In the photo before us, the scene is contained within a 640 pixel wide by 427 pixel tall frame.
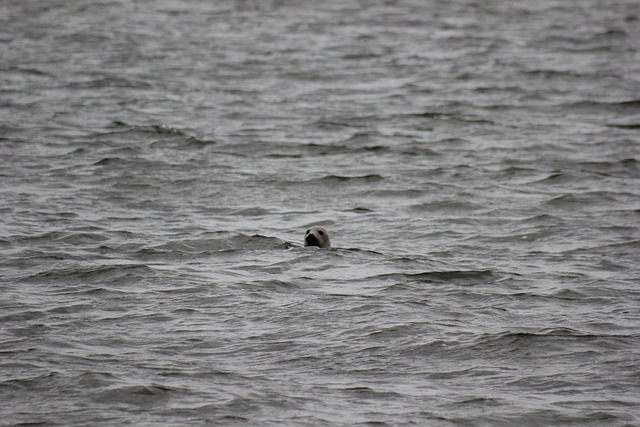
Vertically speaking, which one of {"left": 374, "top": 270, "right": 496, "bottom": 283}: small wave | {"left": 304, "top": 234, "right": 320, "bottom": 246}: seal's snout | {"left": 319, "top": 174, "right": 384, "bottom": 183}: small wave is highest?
{"left": 304, "top": 234, "right": 320, "bottom": 246}: seal's snout

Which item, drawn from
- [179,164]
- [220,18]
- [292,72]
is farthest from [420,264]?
[220,18]

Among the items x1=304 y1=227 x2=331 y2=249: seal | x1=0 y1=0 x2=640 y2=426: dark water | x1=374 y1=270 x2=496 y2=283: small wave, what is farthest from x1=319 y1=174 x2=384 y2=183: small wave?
x1=374 y1=270 x2=496 y2=283: small wave

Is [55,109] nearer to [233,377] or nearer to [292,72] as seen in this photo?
[292,72]

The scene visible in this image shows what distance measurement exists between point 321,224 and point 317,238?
53.1 inches

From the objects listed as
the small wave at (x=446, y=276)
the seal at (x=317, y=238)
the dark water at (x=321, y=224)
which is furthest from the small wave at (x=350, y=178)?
the small wave at (x=446, y=276)

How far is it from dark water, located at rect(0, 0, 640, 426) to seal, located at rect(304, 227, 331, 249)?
4.2 inches

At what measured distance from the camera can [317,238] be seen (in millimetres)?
10914

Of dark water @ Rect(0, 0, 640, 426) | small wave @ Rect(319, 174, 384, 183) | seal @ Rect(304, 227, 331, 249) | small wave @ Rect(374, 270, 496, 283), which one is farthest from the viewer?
small wave @ Rect(319, 174, 384, 183)

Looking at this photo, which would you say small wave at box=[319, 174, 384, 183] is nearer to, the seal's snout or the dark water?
the dark water

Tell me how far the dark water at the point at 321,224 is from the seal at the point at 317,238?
0.35ft

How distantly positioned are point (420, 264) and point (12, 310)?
3.79 meters

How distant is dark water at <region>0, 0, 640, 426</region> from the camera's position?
24.9 feet

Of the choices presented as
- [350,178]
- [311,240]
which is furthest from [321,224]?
[350,178]

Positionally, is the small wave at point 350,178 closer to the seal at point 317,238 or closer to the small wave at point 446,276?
the seal at point 317,238
